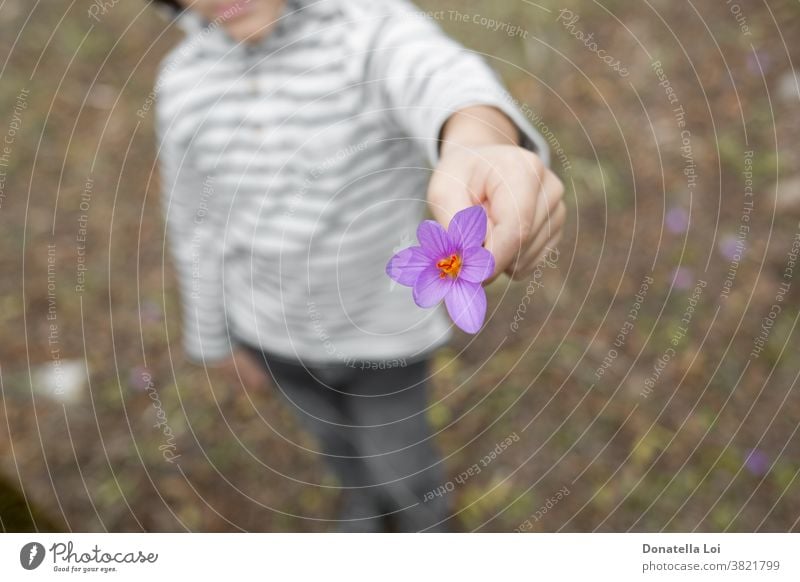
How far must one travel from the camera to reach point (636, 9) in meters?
1.60

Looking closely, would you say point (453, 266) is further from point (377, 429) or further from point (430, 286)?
point (377, 429)

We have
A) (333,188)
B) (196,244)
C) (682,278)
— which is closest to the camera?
(333,188)

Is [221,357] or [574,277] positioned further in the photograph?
[574,277]

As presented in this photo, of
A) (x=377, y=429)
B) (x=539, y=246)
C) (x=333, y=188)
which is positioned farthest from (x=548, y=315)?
(x=539, y=246)

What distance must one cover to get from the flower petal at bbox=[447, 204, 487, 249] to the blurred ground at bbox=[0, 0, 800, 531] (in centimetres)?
87

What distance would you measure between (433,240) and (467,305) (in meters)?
0.06

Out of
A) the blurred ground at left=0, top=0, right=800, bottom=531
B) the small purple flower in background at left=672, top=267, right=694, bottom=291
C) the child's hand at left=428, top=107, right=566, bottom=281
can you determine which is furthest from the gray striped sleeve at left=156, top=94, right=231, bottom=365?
the small purple flower in background at left=672, top=267, right=694, bottom=291

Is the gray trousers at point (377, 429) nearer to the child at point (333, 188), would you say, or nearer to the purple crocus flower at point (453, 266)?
the child at point (333, 188)

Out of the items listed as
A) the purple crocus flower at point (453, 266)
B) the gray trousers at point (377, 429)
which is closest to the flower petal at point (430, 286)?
the purple crocus flower at point (453, 266)

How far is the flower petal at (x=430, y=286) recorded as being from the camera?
0.55m

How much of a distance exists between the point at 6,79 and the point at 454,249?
1.68 metres

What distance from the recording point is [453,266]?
0.55m
